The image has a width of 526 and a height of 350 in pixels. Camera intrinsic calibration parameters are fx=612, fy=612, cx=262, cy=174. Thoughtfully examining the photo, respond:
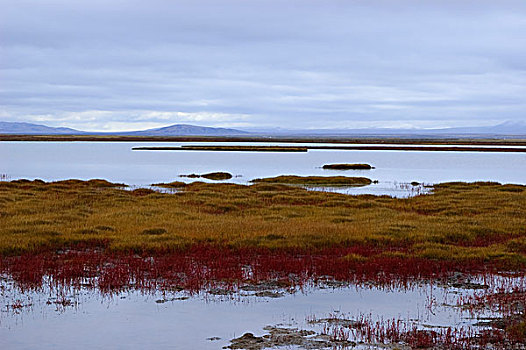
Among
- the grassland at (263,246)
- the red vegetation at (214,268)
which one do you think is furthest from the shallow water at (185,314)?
the red vegetation at (214,268)

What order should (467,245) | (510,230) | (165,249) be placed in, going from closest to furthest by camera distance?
(165,249)
(467,245)
(510,230)

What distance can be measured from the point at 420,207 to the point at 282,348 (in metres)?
27.2

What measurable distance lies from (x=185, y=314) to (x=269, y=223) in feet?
46.1

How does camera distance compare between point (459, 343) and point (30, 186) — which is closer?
point (459, 343)

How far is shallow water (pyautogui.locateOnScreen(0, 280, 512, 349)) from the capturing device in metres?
13.2

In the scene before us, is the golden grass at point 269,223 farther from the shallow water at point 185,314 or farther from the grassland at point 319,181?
the grassland at point 319,181

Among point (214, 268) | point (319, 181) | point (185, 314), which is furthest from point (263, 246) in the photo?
point (319, 181)

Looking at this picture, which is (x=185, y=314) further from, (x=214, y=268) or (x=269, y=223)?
(x=269, y=223)

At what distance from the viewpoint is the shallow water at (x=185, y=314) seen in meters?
13.2

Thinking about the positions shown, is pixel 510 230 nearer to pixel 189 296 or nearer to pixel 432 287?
pixel 432 287

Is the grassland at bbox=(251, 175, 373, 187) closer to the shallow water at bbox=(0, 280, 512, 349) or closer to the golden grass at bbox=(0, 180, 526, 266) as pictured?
the golden grass at bbox=(0, 180, 526, 266)

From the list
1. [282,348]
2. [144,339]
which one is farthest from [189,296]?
[282,348]

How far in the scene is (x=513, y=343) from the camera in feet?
41.1

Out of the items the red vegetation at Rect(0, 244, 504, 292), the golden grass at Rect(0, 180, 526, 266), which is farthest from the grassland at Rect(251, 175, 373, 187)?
the red vegetation at Rect(0, 244, 504, 292)
